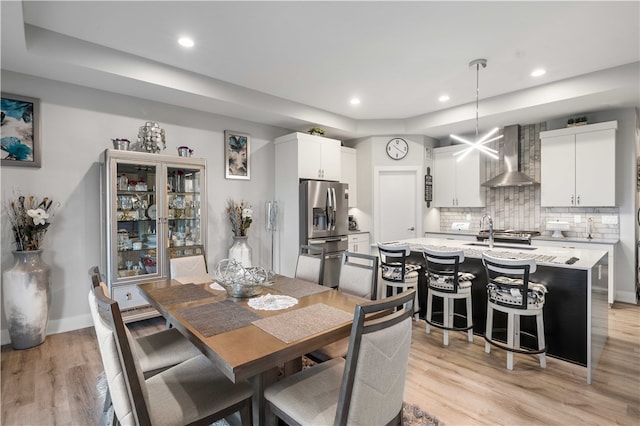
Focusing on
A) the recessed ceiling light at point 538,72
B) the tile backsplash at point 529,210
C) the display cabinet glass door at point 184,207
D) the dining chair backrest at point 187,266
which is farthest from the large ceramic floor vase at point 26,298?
the tile backsplash at point 529,210

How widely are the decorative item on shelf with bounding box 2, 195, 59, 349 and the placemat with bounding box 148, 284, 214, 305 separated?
5.27ft

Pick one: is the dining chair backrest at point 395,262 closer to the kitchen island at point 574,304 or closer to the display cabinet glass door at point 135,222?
the kitchen island at point 574,304

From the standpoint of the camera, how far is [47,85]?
3209 mm

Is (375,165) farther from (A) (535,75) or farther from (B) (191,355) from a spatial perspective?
(B) (191,355)

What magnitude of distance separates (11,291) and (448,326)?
396 centimetres

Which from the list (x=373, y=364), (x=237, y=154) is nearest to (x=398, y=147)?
(x=237, y=154)

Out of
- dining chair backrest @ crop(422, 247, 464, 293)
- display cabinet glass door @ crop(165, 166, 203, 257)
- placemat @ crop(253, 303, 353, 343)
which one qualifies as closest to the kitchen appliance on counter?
dining chair backrest @ crop(422, 247, 464, 293)

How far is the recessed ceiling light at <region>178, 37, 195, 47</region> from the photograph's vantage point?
2.83 metres

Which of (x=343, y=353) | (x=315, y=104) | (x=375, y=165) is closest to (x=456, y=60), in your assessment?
(x=315, y=104)

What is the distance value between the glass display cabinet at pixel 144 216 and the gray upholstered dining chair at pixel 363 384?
208cm

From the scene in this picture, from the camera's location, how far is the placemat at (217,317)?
1.50m

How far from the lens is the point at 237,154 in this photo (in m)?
4.63

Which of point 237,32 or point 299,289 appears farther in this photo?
point 237,32

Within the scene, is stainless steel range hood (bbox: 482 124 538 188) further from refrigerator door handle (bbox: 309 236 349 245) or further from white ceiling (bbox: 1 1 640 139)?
refrigerator door handle (bbox: 309 236 349 245)
